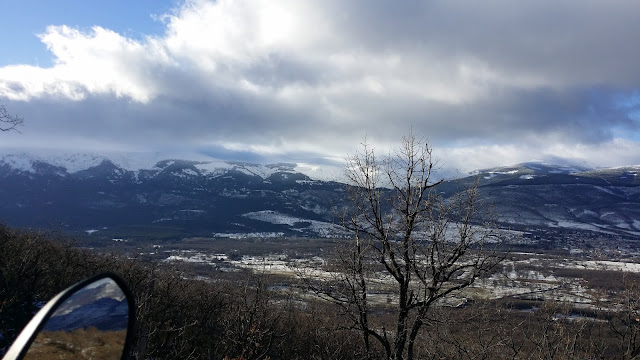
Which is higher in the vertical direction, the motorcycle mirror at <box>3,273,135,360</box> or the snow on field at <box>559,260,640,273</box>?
the motorcycle mirror at <box>3,273,135,360</box>

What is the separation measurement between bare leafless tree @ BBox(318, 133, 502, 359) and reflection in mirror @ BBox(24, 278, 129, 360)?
1276 centimetres

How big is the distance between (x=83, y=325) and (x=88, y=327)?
59 millimetres

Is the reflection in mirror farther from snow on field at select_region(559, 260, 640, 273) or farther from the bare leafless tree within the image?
snow on field at select_region(559, 260, 640, 273)

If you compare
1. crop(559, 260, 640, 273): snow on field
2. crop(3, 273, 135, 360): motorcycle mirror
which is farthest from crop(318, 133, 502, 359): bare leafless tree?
crop(559, 260, 640, 273): snow on field

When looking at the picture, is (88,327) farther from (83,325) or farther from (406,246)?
(406,246)

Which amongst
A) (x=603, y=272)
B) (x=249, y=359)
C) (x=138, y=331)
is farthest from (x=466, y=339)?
(x=603, y=272)

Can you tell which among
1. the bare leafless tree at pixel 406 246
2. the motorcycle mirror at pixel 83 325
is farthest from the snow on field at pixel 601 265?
the motorcycle mirror at pixel 83 325

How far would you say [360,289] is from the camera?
16172 mm

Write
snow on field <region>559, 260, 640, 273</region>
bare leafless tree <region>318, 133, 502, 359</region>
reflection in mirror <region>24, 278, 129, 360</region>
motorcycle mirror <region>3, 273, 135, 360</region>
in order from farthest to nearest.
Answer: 1. snow on field <region>559, 260, 640, 273</region>
2. bare leafless tree <region>318, 133, 502, 359</region>
3. reflection in mirror <region>24, 278, 129, 360</region>
4. motorcycle mirror <region>3, 273, 135, 360</region>

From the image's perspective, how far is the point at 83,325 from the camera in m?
2.52

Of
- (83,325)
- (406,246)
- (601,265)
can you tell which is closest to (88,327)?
(83,325)

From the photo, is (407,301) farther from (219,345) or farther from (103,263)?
(103,263)

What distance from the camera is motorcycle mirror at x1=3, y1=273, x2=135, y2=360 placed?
77.9 inches

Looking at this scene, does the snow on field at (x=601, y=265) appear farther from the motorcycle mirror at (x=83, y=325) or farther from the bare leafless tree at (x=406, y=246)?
the motorcycle mirror at (x=83, y=325)
